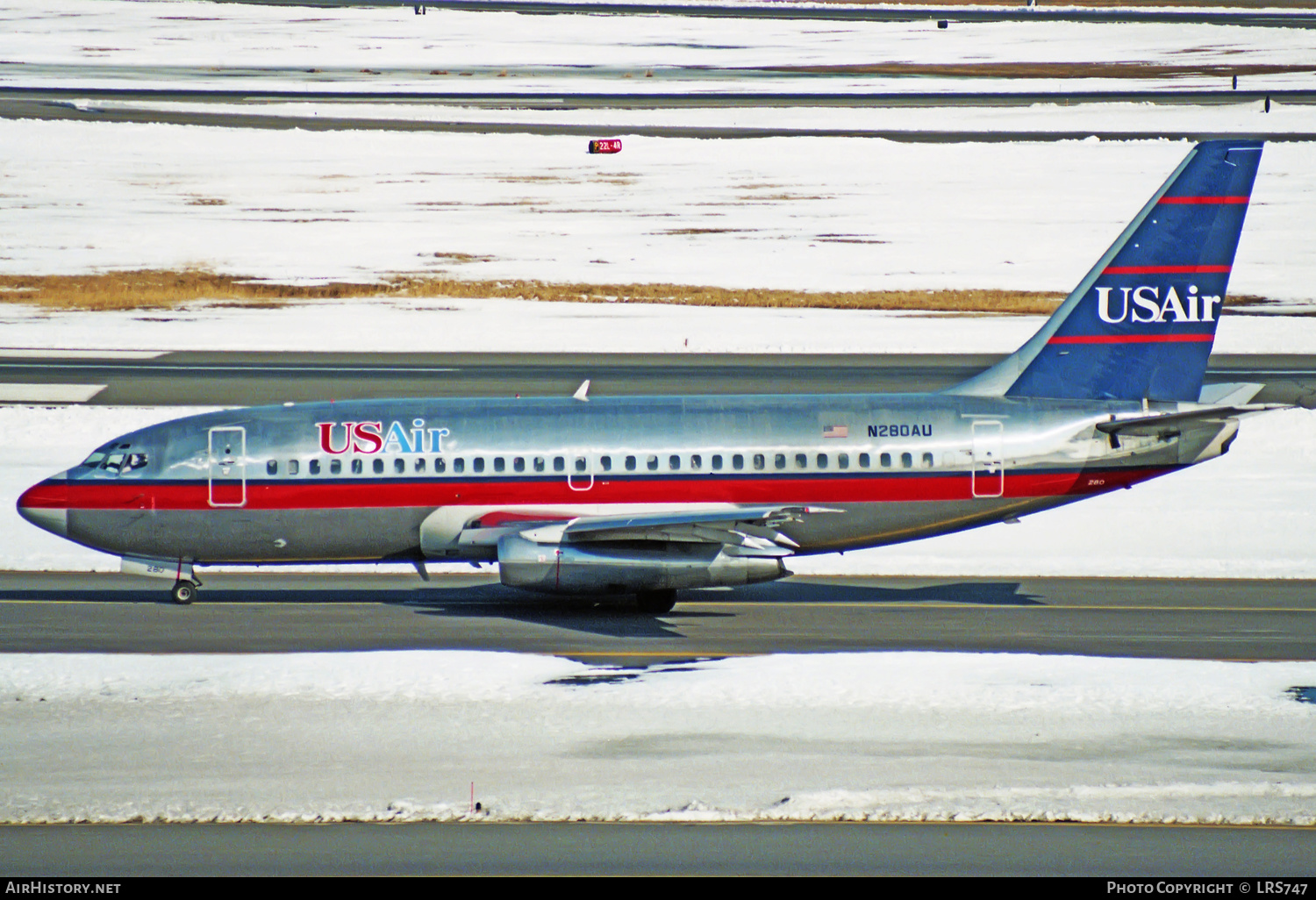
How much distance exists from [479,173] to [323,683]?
211ft

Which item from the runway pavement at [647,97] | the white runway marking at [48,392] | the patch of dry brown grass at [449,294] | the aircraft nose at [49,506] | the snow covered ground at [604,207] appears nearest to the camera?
the aircraft nose at [49,506]

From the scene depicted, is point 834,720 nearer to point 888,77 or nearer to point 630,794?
point 630,794

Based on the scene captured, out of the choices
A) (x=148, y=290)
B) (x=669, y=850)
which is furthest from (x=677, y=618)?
(x=148, y=290)

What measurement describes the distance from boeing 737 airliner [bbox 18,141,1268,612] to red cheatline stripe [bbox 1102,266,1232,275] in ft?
8.72

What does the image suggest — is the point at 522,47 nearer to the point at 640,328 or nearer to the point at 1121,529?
the point at 640,328

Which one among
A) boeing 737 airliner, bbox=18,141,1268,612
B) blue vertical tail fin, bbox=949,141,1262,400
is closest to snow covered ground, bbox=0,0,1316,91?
blue vertical tail fin, bbox=949,141,1262,400

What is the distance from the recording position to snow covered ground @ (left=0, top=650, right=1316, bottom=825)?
58.9 ft

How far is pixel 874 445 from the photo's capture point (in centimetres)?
2884

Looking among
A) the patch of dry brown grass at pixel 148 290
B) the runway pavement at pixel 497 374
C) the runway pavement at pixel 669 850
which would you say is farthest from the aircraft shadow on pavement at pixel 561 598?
the patch of dry brown grass at pixel 148 290

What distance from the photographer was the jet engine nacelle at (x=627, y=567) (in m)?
27.0

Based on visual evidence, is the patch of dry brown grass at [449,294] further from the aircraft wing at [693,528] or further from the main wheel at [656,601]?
the aircraft wing at [693,528]

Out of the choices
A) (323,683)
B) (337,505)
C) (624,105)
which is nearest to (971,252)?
(624,105)

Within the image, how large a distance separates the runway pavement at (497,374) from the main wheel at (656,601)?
18.5 m

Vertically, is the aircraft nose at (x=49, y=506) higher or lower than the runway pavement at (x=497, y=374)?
lower
